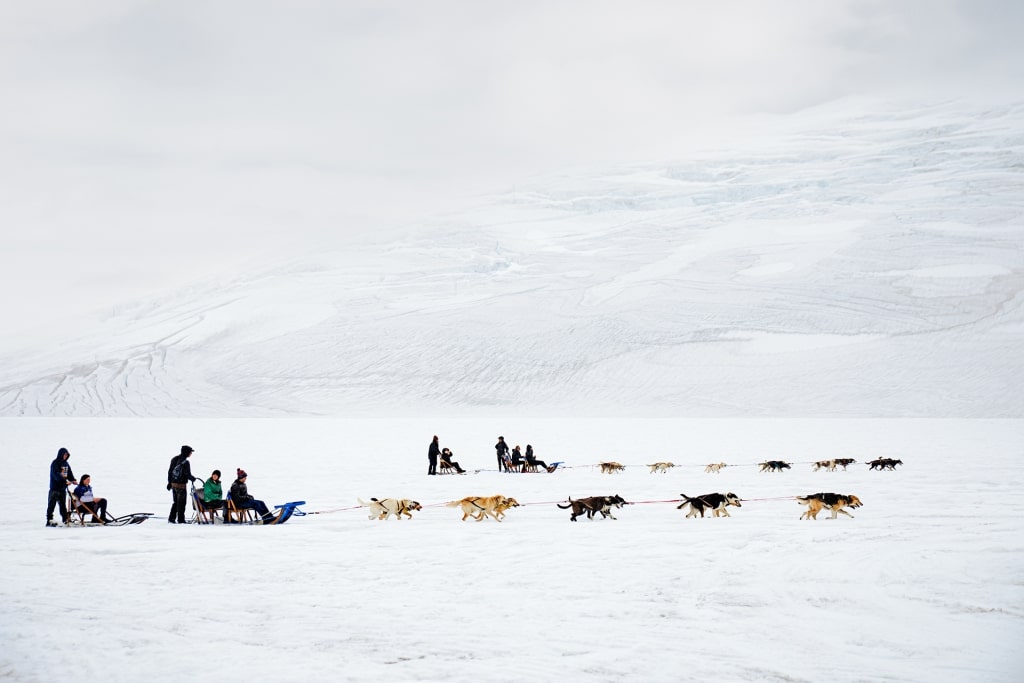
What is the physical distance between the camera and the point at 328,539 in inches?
456

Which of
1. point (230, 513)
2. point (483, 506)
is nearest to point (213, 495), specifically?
point (230, 513)

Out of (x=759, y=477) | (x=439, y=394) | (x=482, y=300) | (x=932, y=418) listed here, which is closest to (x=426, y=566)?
(x=759, y=477)

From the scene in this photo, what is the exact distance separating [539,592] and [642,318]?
60.6 m

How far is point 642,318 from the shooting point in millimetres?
68000

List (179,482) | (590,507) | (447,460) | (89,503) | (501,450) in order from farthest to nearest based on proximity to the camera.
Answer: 1. (501,450)
2. (447,460)
3. (179,482)
4. (89,503)
5. (590,507)

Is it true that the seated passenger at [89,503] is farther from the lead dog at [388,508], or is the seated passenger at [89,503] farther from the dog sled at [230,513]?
the lead dog at [388,508]

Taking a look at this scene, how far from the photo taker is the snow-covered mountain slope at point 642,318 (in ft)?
189

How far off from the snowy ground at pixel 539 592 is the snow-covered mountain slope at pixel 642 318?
42616 mm

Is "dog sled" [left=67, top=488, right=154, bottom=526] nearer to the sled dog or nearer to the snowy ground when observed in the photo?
the snowy ground

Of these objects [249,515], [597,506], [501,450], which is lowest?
[249,515]

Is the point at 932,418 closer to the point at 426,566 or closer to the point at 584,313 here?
the point at 584,313

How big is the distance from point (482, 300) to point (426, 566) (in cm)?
6773

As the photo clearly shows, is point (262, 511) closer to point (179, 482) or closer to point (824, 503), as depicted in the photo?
point (179, 482)

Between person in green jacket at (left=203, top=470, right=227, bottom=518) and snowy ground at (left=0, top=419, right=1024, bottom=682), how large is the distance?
55cm
